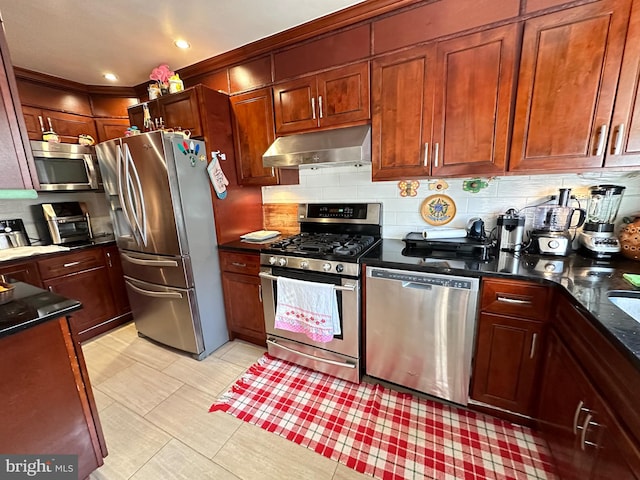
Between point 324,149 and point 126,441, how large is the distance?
217 cm

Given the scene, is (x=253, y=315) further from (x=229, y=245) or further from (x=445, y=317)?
(x=445, y=317)

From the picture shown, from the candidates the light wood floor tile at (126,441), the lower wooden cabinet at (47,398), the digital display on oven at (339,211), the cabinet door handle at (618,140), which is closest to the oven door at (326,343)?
the digital display on oven at (339,211)

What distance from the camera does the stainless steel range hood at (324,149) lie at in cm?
175

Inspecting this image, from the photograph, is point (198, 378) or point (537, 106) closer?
point (537, 106)

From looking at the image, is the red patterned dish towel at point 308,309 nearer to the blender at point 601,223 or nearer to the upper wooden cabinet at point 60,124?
the blender at point 601,223

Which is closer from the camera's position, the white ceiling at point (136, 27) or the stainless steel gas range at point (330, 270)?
the white ceiling at point (136, 27)

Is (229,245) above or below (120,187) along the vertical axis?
below

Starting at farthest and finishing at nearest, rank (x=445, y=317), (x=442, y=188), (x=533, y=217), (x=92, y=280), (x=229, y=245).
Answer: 1. (x=92, y=280)
2. (x=229, y=245)
3. (x=442, y=188)
4. (x=533, y=217)
5. (x=445, y=317)

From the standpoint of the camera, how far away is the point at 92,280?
256cm

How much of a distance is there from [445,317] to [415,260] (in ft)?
1.20

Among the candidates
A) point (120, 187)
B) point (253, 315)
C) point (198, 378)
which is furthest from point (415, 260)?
point (120, 187)

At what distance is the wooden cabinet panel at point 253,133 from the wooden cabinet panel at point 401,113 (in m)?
0.87

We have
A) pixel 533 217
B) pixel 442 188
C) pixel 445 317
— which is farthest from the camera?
pixel 442 188

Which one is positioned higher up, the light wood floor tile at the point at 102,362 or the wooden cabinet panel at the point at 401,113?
the wooden cabinet panel at the point at 401,113
